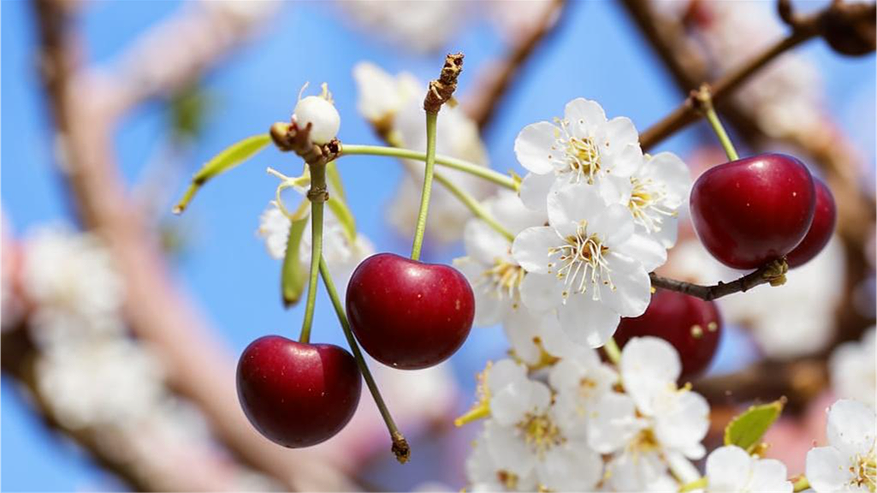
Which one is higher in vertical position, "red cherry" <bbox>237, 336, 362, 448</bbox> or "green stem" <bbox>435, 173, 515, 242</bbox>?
"green stem" <bbox>435, 173, 515, 242</bbox>

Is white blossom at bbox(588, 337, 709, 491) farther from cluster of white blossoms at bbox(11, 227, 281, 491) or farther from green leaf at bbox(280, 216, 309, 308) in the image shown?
cluster of white blossoms at bbox(11, 227, 281, 491)

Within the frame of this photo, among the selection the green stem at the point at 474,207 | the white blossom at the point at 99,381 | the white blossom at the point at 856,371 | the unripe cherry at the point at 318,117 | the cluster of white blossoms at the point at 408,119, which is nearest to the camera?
the unripe cherry at the point at 318,117

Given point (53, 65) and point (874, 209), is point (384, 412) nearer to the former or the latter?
point (874, 209)

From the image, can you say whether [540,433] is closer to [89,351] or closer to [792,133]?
[792,133]

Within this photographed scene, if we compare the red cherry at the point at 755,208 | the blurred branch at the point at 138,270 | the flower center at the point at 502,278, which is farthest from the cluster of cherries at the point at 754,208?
the blurred branch at the point at 138,270

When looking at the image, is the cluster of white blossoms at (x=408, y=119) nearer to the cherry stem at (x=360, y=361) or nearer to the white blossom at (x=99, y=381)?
the cherry stem at (x=360, y=361)

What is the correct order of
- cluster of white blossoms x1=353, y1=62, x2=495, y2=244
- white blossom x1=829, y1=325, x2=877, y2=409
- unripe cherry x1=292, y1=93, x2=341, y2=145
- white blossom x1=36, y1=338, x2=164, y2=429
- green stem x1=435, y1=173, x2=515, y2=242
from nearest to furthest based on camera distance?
unripe cherry x1=292, y1=93, x2=341, y2=145, green stem x1=435, y1=173, x2=515, y2=242, cluster of white blossoms x1=353, y1=62, x2=495, y2=244, white blossom x1=829, y1=325, x2=877, y2=409, white blossom x1=36, y1=338, x2=164, y2=429

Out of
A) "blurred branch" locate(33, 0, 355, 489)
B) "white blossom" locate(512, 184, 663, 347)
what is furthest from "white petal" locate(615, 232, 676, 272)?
"blurred branch" locate(33, 0, 355, 489)
